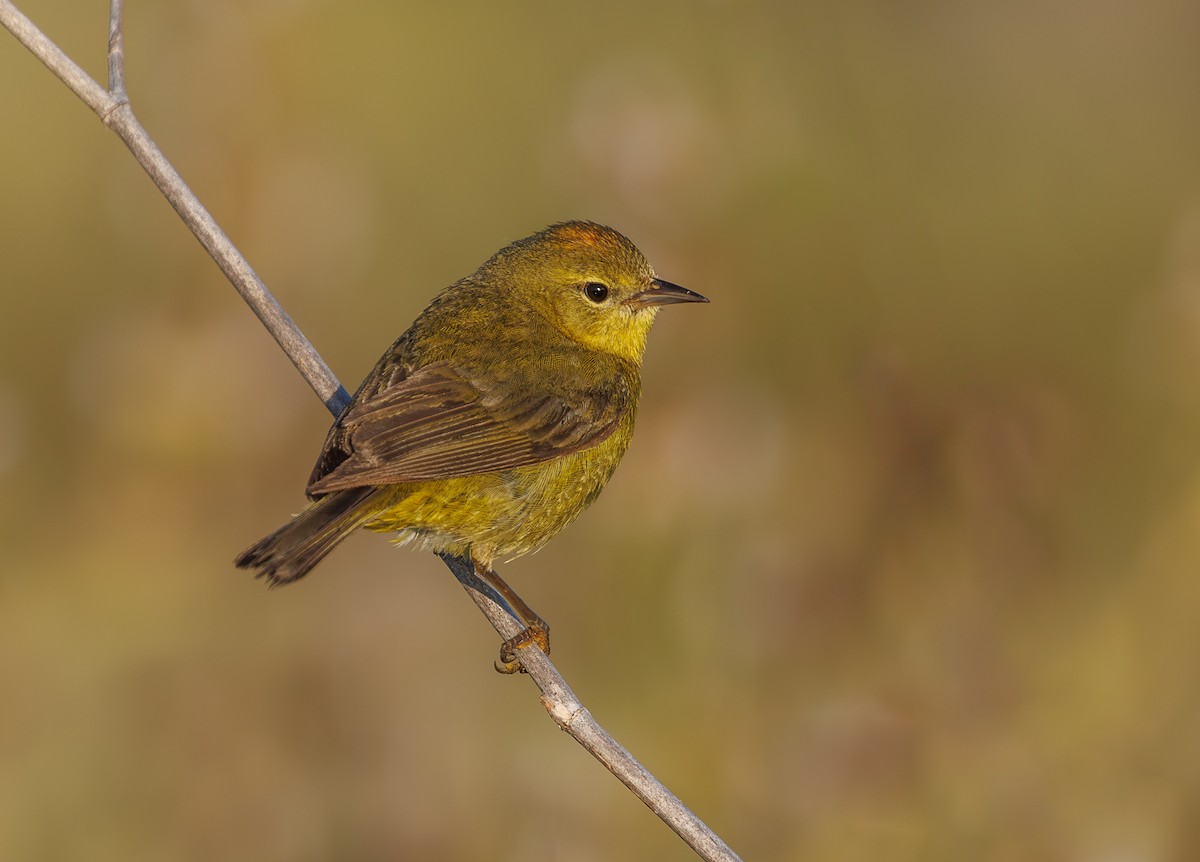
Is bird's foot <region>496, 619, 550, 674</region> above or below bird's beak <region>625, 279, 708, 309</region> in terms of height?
below

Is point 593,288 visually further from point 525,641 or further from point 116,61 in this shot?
point 116,61

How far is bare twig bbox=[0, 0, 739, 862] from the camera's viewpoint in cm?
401

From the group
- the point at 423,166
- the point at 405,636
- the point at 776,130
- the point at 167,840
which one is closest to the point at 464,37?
the point at 423,166

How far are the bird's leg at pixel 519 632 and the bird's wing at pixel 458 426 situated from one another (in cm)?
48

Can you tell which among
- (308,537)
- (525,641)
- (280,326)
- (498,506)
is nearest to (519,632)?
(525,641)

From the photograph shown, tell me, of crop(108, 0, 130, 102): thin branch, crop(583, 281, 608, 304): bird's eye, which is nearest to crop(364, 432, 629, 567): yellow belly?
crop(583, 281, 608, 304): bird's eye

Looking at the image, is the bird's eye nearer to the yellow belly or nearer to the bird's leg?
the yellow belly

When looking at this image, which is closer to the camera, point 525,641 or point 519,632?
point 525,641

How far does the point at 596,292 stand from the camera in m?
5.52

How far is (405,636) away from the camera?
22.5 ft

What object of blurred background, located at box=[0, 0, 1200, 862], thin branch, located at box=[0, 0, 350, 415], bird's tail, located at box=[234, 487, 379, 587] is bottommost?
blurred background, located at box=[0, 0, 1200, 862]

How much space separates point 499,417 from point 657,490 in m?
2.33

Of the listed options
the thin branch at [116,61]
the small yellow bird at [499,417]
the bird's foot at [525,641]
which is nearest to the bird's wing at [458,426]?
the small yellow bird at [499,417]

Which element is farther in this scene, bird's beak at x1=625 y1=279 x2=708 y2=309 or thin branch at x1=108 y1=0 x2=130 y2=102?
bird's beak at x1=625 y1=279 x2=708 y2=309
